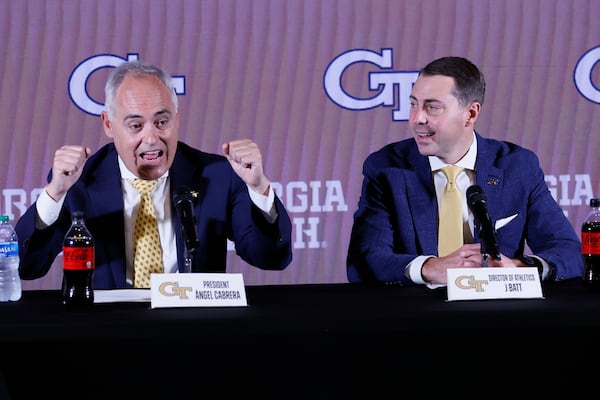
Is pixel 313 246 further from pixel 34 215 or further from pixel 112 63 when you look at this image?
pixel 34 215

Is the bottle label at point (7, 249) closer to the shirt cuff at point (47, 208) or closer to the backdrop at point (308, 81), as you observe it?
the shirt cuff at point (47, 208)

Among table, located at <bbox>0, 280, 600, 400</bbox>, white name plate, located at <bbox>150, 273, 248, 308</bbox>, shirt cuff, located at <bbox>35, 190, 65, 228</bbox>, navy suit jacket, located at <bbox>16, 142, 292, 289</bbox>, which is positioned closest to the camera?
table, located at <bbox>0, 280, 600, 400</bbox>

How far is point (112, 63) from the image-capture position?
3.40 meters

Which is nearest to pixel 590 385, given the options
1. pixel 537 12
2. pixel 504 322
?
pixel 504 322

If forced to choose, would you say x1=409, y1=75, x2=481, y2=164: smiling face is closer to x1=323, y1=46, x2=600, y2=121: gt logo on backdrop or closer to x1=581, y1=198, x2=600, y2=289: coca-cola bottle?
x1=581, y1=198, x2=600, y2=289: coca-cola bottle

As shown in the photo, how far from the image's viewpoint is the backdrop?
336 cm

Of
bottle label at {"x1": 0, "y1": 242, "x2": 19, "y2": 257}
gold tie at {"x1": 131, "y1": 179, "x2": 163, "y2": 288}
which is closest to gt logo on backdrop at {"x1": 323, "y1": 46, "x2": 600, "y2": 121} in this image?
gold tie at {"x1": 131, "y1": 179, "x2": 163, "y2": 288}

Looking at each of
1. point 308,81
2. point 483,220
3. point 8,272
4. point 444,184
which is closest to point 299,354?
point 483,220

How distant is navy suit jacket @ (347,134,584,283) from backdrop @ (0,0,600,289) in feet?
2.58

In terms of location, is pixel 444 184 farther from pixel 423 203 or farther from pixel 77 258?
pixel 77 258

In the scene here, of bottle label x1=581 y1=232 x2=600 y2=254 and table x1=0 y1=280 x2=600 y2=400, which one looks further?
bottle label x1=581 y1=232 x2=600 y2=254

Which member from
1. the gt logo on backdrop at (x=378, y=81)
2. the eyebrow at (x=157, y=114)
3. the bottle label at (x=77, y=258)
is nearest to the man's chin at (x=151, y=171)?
the eyebrow at (x=157, y=114)

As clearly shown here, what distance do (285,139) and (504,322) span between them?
190 cm

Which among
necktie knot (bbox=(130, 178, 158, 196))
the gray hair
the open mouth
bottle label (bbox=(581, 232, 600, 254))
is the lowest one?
bottle label (bbox=(581, 232, 600, 254))
